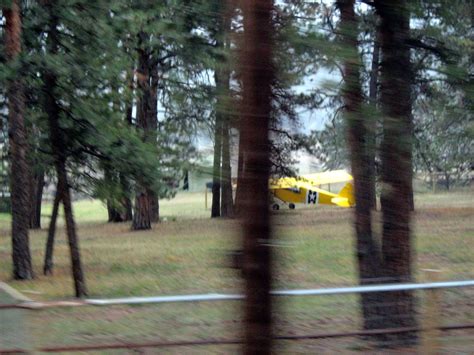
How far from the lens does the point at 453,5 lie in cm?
599

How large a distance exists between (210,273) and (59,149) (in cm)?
525

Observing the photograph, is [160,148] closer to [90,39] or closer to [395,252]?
[90,39]

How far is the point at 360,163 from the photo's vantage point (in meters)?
6.12

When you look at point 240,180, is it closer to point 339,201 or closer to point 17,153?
point 17,153

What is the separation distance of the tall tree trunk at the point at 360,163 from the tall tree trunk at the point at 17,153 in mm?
8382

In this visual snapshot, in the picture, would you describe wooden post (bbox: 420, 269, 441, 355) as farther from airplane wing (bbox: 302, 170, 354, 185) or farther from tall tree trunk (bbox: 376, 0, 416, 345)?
airplane wing (bbox: 302, 170, 354, 185)

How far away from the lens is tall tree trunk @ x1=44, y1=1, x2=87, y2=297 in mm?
13992

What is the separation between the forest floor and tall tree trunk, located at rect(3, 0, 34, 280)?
76 cm

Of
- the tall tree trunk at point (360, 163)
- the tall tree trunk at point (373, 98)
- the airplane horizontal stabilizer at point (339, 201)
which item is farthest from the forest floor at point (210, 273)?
the airplane horizontal stabilizer at point (339, 201)

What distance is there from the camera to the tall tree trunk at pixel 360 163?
494 cm

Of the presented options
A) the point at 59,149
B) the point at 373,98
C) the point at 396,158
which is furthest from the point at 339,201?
the point at 373,98

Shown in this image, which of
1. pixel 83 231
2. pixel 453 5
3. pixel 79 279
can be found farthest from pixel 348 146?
pixel 83 231

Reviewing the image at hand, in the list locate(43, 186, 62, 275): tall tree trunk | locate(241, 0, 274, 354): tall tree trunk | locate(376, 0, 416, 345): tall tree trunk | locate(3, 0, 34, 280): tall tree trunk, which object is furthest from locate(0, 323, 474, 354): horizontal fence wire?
locate(3, 0, 34, 280): tall tree trunk

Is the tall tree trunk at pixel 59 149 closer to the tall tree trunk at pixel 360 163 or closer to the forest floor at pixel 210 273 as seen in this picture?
the forest floor at pixel 210 273
